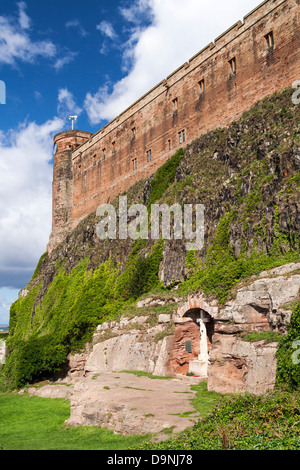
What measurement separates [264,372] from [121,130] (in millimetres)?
29092

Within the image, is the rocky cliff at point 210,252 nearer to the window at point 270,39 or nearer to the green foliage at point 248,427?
the green foliage at point 248,427

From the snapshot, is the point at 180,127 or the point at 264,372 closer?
the point at 264,372

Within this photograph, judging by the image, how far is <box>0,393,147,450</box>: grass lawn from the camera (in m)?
7.96

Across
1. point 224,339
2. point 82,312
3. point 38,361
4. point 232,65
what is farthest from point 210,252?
point 232,65

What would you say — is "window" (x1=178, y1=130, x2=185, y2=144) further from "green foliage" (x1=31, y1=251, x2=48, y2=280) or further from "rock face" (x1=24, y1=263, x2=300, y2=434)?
"green foliage" (x1=31, y1=251, x2=48, y2=280)

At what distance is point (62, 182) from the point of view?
42.0m

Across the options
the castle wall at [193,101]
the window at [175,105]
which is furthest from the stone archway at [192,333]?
the window at [175,105]

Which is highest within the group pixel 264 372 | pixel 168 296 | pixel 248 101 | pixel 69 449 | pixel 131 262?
pixel 248 101

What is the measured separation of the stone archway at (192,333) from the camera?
14250 millimetres

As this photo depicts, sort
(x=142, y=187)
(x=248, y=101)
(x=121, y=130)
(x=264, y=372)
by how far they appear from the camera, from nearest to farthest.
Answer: (x=264, y=372) → (x=248, y=101) → (x=142, y=187) → (x=121, y=130)

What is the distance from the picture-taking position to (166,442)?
671cm

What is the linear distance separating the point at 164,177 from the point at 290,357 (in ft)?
63.4
